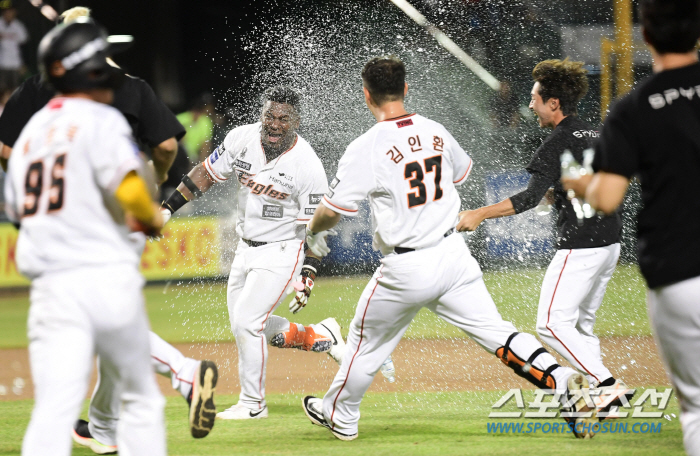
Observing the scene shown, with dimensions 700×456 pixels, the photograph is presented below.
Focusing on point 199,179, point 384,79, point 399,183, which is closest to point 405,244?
point 399,183

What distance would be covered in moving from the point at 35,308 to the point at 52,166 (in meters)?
0.52

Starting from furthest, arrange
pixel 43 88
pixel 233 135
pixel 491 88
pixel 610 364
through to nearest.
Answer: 1. pixel 491 88
2. pixel 610 364
3. pixel 233 135
4. pixel 43 88

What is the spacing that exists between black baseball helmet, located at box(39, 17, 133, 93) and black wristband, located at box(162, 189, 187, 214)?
2.75 metres

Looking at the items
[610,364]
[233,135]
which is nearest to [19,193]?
[233,135]

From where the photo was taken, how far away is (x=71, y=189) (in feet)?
9.52

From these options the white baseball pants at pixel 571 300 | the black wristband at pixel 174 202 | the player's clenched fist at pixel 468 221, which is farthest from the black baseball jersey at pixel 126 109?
the white baseball pants at pixel 571 300

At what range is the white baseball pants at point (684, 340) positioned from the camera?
9.40 feet

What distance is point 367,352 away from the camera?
4859 mm

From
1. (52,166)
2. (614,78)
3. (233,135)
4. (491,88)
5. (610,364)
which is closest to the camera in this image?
(52,166)

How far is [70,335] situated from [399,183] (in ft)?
7.68

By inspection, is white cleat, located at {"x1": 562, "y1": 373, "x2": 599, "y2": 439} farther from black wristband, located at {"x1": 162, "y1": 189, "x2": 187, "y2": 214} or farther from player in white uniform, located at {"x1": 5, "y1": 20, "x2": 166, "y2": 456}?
black wristband, located at {"x1": 162, "y1": 189, "x2": 187, "y2": 214}

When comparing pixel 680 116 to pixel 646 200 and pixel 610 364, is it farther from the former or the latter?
pixel 610 364

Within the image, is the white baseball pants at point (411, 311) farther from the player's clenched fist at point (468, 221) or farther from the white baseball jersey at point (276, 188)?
the white baseball jersey at point (276, 188)

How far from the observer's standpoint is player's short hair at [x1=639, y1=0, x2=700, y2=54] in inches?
115
